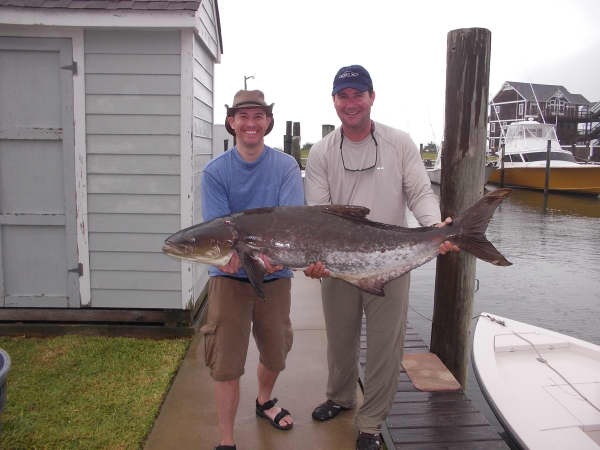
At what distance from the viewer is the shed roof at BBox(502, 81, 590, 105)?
192 ft

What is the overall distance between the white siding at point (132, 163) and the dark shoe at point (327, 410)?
231cm

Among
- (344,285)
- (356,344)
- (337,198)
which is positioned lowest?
(356,344)

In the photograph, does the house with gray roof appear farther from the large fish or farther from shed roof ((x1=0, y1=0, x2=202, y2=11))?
the large fish

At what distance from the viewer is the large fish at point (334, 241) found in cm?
307

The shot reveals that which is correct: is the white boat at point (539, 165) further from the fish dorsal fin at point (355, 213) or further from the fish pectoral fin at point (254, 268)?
the fish pectoral fin at point (254, 268)

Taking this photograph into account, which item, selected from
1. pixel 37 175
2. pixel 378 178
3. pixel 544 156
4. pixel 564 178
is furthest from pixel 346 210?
pixel 544 156

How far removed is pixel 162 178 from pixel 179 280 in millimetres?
1114

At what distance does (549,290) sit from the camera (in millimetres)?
11859

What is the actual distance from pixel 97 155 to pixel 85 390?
2.39 metres

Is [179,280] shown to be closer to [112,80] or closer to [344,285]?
[112,80]

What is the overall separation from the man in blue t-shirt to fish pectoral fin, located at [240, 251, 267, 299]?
8 centimetres

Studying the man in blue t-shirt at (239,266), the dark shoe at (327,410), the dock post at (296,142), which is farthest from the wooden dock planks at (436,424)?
the dock post at (296,142)

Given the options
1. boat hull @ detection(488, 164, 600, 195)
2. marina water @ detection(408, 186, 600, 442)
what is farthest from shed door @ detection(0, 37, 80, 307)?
boat hull @ detection(488, 164, 600, 195)

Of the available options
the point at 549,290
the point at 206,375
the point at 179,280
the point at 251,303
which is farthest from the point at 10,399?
the point at 549,290
